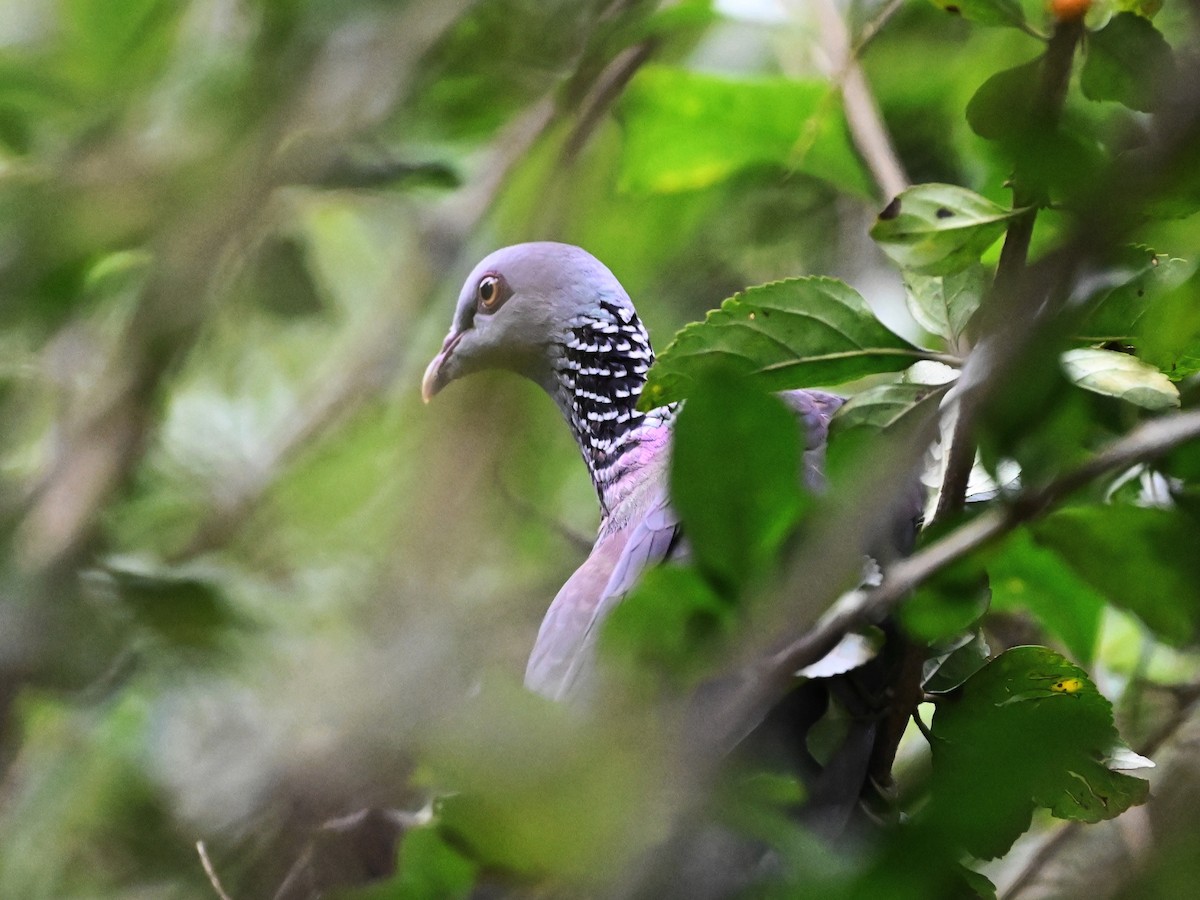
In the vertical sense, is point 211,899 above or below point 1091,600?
above

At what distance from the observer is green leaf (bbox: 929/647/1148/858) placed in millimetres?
304

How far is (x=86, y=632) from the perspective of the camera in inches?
23.2

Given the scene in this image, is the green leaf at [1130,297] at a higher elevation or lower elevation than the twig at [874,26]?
higher

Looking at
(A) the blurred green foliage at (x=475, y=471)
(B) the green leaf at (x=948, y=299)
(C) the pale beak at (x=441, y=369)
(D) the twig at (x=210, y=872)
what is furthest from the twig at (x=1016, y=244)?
(C) the pale beak at (x=441, y=369)

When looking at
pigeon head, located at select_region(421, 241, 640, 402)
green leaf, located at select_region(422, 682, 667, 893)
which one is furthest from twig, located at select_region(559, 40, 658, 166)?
green leaf, located at select_region(422, 682, 667, 893)

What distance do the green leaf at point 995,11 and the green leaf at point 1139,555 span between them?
0.72 ft

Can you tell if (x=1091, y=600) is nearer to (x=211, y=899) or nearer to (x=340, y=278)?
(x=211, y=899)

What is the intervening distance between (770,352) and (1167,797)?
309 millimetres

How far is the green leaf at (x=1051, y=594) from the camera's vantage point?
25.9 inches

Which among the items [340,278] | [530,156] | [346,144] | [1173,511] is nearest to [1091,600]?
[1173,511]

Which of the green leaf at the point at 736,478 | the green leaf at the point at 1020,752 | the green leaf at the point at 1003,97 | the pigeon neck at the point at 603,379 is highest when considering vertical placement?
the green leaf at the point at 1003,97

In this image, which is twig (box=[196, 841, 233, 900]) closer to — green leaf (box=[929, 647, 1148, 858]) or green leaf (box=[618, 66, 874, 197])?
green leaf (box=[929, 647, 1148, 858])

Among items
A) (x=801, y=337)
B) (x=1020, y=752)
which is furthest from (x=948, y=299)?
(x=1020, y=752)

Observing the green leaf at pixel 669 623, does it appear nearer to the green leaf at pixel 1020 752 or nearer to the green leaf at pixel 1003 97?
the green leaf at pixel 1020 752
